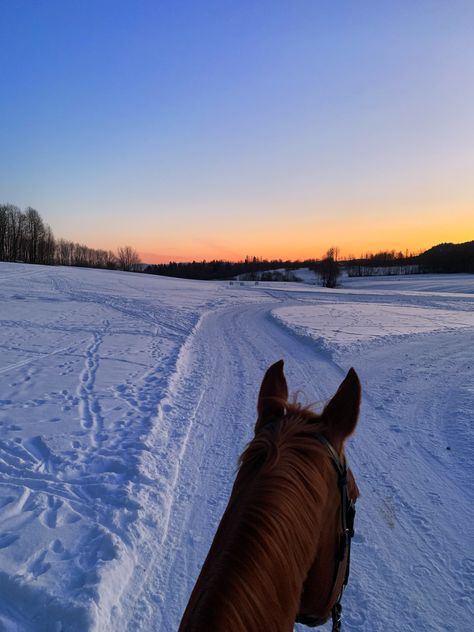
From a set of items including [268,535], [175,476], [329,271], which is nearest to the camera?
[268,535]

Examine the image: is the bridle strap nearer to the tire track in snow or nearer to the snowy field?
the snowy field

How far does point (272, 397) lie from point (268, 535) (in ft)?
2.03

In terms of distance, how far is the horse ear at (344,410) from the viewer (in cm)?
140

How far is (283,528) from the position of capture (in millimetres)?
1025

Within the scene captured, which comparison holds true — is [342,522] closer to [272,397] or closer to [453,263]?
[272,397]

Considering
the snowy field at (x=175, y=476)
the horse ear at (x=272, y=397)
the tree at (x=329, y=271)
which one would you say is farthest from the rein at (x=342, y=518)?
the tree at (x=329, y=271)

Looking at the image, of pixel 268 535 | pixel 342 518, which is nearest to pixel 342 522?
pixel 342 518

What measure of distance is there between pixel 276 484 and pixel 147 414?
535 centimetres

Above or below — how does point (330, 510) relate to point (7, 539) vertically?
above

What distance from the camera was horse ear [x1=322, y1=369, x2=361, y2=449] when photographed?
4.59ft

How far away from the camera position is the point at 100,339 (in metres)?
12.2

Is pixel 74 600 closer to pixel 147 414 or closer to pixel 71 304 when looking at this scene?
pixel 147 414

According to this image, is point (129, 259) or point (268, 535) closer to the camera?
point (268, 535)

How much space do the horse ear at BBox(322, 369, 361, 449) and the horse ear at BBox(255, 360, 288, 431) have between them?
0.20 meters
